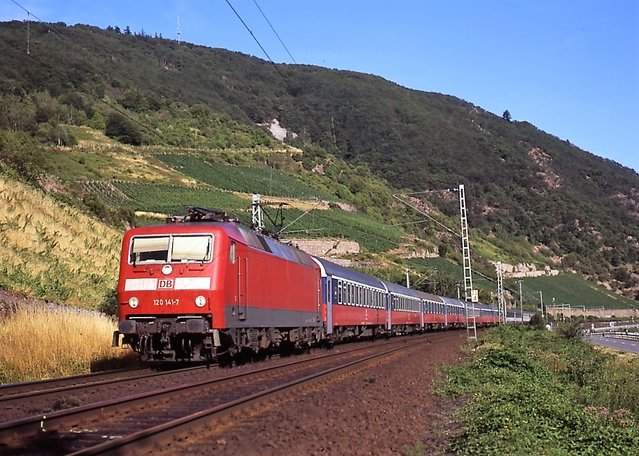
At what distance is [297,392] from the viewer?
13.9m

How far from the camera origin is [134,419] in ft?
33.4

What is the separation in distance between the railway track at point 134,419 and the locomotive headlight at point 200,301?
5.66 ft

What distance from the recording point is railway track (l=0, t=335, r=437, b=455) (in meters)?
8.13

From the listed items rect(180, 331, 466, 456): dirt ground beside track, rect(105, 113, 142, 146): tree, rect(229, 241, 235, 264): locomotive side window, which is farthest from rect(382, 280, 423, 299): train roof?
rect(105, 113, 142, 146): tree

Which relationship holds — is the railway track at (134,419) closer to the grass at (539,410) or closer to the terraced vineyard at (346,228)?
the grass at (539,410)

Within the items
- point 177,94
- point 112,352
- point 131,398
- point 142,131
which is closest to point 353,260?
point 142,131

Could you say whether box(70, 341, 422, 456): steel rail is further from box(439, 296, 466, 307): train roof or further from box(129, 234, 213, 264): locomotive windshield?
box(439, 296, 466, 307): train roof

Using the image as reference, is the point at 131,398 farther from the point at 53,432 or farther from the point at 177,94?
the point at 177,94

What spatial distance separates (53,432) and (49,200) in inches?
1158

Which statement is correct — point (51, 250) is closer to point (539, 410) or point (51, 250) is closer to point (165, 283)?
point (165, 283)

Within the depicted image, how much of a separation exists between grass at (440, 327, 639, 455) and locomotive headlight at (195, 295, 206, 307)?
580cm

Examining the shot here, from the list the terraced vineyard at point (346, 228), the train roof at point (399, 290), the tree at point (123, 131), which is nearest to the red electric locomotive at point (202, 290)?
the train roof at point (399, 290)

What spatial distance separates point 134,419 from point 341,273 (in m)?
21.3

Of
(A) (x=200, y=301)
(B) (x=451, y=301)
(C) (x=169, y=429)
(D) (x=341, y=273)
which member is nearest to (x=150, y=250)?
(A) (x=200, y=301)
